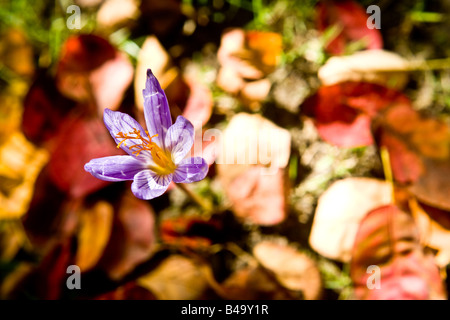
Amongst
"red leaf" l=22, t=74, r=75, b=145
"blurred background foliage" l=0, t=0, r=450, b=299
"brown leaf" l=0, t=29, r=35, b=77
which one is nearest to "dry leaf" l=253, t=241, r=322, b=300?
"blurred background foliage" l=0, t=0, r=450, b=299

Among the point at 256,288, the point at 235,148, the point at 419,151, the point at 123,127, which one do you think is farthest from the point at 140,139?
the point at 419,151

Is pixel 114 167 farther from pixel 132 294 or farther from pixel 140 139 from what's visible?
pixel 132 294

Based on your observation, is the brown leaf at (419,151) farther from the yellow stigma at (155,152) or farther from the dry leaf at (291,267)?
the yellow stigma at (155,152)

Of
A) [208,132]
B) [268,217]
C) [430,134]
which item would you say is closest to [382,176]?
[430,134]

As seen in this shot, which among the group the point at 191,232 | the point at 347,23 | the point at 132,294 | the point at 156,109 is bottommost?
the point at 132,294

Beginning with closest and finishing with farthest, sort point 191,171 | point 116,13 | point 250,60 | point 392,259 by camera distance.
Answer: point 191,171, point 392,259, point 250,60, point 116,13

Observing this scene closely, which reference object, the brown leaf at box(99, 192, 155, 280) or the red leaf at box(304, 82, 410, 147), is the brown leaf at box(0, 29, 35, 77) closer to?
the brown leaf at box(99, 192, 155, 280)
